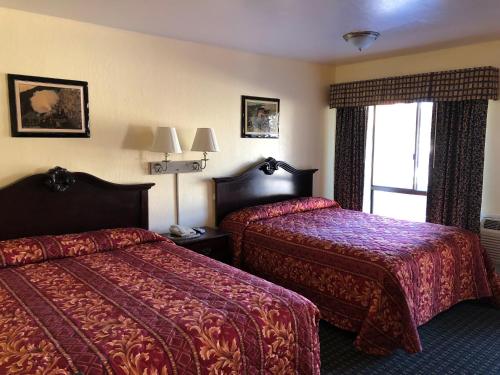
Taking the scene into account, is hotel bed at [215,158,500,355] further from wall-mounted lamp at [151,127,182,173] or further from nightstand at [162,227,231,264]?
wall-mounted lamp at [151,127,182,173]

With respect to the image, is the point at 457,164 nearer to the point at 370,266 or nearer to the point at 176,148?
the point at 370,266

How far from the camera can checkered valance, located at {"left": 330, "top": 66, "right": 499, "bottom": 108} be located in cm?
354

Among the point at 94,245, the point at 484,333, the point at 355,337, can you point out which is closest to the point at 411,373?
the point at 355,337

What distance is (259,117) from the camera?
416cm

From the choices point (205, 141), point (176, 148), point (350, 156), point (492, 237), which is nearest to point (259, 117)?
point (205, 141)

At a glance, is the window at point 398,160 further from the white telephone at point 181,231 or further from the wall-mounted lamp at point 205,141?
the white telephone at point 181,231

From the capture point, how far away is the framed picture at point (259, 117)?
13.3ft

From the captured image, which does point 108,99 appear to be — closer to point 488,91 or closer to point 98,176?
point 98,176

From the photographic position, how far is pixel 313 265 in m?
2.97

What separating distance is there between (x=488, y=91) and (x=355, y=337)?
2.47 meters

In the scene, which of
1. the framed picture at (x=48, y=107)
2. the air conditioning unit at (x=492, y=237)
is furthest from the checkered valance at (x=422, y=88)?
the framed picture at (x=48, y=107)

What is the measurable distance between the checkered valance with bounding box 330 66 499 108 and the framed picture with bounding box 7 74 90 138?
9.48 feet

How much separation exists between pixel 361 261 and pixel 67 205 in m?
2.16

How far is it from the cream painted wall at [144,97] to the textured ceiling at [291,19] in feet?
0.49
